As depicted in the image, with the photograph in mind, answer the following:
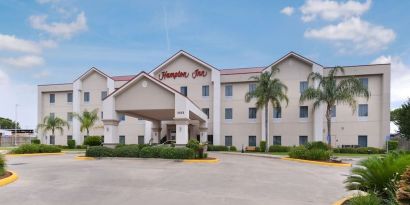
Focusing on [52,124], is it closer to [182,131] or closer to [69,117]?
[69,117]

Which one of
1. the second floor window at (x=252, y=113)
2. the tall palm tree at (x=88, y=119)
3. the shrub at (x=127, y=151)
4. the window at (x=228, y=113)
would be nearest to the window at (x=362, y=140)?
the second floor window at (x=252, y=113)

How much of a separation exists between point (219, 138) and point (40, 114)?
2927cm

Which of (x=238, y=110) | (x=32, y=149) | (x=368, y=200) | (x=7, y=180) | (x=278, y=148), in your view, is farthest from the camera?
(x=238, y=110)

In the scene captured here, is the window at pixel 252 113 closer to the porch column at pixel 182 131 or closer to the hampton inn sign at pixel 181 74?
the hampton inn sign at pixel 181 74

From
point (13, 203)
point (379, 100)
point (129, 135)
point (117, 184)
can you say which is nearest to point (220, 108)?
point (129, 135)

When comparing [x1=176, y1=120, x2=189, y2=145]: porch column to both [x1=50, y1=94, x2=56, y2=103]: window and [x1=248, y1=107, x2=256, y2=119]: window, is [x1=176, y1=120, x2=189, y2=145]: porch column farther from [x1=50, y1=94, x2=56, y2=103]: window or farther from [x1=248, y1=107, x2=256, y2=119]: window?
[x1=50, y1=94, x2=56, y2=103]: window

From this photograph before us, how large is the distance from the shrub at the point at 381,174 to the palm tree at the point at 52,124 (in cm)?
4798

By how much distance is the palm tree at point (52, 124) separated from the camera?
49.9 metres

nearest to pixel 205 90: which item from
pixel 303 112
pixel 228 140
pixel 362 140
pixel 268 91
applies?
pixel 228 140

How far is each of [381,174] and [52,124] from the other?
48.8 m

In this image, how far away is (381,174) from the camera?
27.2 feet

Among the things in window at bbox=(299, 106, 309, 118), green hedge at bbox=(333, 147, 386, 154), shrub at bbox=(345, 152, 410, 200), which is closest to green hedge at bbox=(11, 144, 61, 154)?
window at bbox=(299, 106, 309, 118)

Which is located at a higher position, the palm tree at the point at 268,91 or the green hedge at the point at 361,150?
the palm tree at the point at 268,91

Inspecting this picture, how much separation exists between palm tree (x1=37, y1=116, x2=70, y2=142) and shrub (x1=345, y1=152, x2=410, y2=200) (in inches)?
1889
